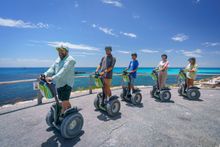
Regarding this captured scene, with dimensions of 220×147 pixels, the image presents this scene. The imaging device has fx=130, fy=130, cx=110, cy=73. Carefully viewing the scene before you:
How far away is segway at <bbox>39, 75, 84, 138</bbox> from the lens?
2.25m

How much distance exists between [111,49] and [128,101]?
7.56 ft

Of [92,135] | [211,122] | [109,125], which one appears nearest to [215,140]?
[211,122]

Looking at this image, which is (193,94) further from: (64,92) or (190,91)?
(64,92)

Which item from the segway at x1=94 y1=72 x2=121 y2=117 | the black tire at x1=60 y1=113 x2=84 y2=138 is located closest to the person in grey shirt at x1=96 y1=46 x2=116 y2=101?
the segway at x1=94 y1=72 x2=121 y2=117

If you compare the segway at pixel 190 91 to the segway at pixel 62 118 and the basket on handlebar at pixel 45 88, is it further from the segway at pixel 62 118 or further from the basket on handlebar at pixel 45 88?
the basket on handlebar at pixel 45 88

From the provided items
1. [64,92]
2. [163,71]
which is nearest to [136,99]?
[163,71]

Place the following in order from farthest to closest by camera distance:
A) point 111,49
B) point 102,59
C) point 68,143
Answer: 1. point 102,59
2. point 111,49
3. point 68,143

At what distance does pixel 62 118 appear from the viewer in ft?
8.45

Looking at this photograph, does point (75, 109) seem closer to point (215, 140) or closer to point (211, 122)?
point (215, 140)

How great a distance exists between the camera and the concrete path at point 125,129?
236cm

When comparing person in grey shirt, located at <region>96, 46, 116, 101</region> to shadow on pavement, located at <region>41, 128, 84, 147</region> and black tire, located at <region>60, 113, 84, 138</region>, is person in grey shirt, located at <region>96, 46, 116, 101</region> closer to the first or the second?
black tire, located at <region>60, 113, 84, 138</region>

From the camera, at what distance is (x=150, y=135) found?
8.54ft

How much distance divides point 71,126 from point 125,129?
1.16 m

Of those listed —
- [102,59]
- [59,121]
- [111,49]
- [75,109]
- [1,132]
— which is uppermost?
[111,49]
